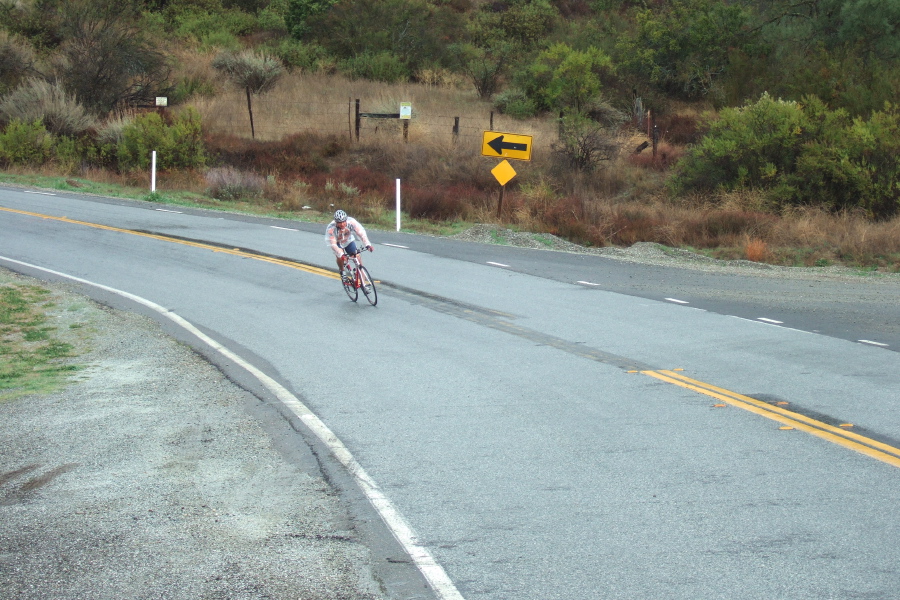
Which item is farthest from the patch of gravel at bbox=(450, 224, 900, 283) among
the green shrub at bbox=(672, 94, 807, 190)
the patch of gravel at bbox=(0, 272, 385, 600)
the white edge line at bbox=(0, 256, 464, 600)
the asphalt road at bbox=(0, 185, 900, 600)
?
the patch of gravel at bbox=(0, 272, 385, 600)

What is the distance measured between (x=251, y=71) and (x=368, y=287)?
37.5m

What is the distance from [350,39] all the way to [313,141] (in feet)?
68.1

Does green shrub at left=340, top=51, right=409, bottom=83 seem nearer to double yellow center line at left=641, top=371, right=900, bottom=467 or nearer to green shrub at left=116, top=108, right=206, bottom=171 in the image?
green shrub at left=116, top=108, right=206, bottom=171

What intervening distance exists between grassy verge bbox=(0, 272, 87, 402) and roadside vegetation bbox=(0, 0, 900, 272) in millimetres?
12666

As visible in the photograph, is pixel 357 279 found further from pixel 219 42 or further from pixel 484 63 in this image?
pixel 219 42

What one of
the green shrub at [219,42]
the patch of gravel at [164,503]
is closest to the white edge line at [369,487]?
the patch of gravel at [164,503]

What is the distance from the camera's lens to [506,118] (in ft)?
139

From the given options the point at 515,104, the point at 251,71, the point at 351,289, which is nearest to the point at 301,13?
the point at 251,71

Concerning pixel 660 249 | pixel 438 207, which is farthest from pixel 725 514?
pixel 438 207

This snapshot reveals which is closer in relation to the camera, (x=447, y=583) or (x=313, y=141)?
(x=447, y=583)

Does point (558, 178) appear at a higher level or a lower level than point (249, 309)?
higher

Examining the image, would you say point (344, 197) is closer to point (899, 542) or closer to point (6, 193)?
point (6, 193)

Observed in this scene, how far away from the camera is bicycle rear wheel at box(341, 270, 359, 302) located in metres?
14.8

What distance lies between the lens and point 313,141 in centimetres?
3834
